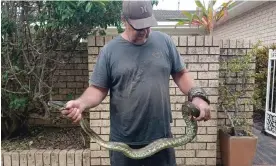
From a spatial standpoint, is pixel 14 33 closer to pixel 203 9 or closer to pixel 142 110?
pixel 142 110

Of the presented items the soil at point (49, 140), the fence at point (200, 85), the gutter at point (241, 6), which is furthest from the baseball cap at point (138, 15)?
the gutter at point (241, 6)

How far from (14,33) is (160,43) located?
2409mm

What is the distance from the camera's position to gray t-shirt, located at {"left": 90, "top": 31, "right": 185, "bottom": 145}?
6.42 ft

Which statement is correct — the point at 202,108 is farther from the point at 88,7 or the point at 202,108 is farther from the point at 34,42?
the point at 34,42

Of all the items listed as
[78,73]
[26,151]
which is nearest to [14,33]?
[78,73]

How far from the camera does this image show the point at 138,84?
1957mm

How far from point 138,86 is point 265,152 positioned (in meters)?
3.52

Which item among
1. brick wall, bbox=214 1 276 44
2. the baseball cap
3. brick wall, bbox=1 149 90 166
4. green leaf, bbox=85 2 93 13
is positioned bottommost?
brick wall, bbox=1 149 90 166

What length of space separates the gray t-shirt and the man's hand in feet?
0.74

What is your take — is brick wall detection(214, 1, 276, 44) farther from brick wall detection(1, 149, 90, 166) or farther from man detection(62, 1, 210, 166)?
man detection(62, 1, 210, 166)

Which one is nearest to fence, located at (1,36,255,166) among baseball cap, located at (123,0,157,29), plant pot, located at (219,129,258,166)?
plant pot, located at (219,129,258,166)

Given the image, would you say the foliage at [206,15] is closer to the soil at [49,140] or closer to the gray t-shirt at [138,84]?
the soil at [49,140]

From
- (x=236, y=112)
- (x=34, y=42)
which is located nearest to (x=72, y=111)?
(x=34, y=42)

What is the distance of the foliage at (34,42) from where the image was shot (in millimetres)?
3572
